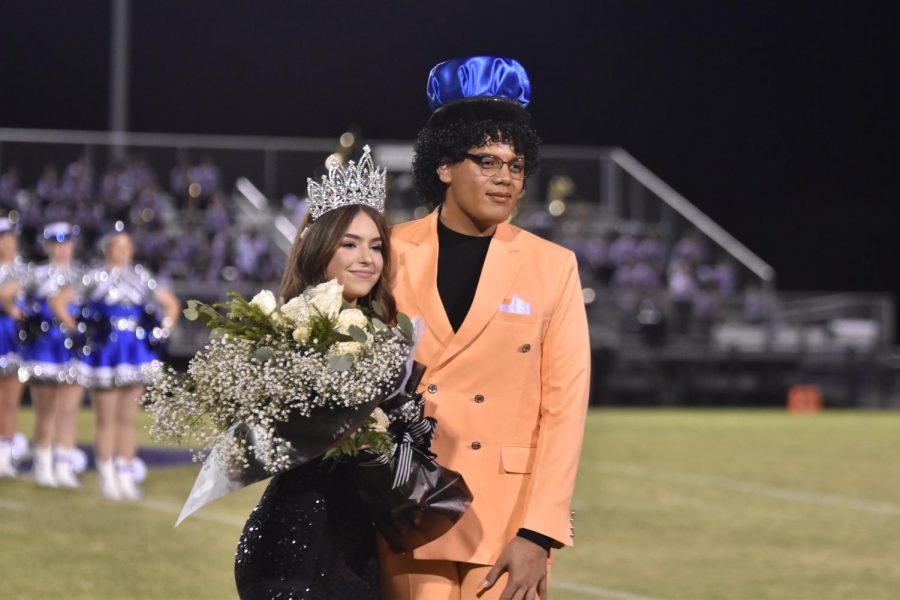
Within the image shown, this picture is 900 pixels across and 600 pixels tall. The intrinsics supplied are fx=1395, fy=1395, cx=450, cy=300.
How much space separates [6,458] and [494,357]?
334 inches

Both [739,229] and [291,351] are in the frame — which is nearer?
[291,351]

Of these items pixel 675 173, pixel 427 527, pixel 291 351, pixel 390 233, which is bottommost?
pixel 427 527

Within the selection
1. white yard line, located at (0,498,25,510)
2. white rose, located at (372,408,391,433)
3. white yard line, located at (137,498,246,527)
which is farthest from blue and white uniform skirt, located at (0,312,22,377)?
white rose, located at (372,408,391,433)

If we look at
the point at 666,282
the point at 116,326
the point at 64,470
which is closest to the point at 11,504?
the point at 64,470

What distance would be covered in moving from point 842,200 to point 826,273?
1877mm

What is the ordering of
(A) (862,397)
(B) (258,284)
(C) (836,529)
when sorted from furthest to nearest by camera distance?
(A) (862,397) < (B) (258,284) < (C) (836,529)

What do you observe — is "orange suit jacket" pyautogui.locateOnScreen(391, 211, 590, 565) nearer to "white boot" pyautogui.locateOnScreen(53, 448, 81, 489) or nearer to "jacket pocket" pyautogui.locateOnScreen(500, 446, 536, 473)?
"jacket pocket" pyautogui.locateOnScreen(500, 446, 536, 473)

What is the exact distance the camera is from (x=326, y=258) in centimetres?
360

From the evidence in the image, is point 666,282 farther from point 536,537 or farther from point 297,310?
point 297,310

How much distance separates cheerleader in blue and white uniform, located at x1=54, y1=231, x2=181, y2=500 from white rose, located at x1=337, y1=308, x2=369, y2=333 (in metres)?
6.57

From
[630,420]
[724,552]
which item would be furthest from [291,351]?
[630,420]

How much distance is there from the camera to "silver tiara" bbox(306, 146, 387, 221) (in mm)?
3715

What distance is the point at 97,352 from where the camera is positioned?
9.98 metres

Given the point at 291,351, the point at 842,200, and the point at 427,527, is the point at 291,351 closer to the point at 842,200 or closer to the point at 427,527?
the point at 427,527
